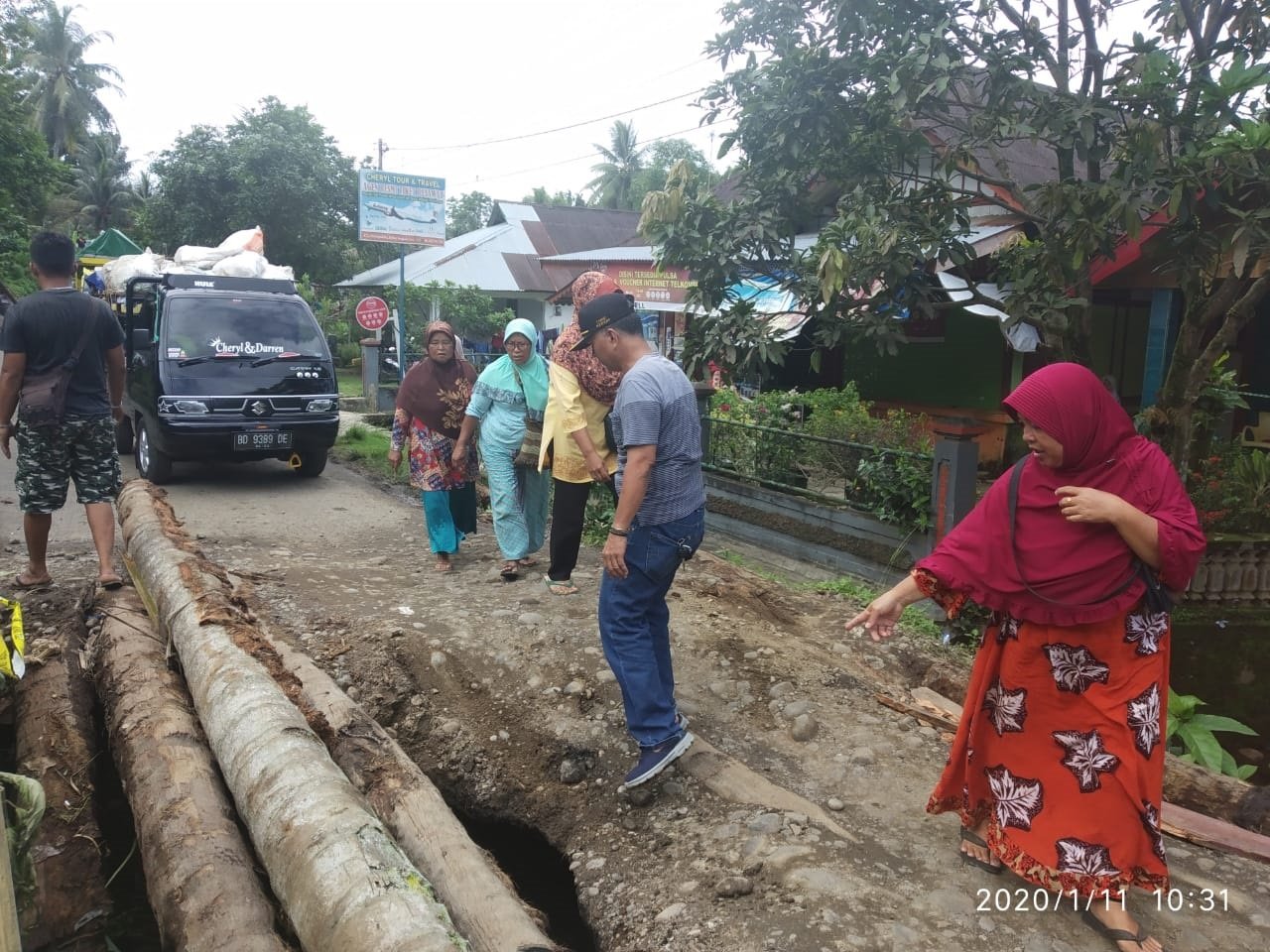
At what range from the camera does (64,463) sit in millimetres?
4641

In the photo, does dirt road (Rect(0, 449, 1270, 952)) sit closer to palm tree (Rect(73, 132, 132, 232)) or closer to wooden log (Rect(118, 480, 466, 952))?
wooden log (Rect(118, 480, 466, 952))

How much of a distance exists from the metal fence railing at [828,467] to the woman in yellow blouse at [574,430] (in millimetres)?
2325

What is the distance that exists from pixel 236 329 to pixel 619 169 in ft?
138

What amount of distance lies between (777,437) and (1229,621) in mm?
3435

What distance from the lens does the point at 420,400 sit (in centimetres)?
595

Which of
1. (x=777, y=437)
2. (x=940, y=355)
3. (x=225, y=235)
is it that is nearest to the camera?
(x=777, y=437)

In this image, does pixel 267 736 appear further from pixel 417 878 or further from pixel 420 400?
pixel 420 400

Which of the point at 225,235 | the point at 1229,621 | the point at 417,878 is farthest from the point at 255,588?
the point at 225,235

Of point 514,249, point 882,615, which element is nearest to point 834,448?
point 882,615

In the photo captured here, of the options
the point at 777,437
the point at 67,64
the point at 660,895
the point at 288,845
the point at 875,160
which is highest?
the point at 67,64

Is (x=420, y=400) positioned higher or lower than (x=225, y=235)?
lower

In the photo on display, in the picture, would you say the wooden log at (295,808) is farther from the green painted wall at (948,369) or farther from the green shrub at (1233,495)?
the green painted wall at (948,369)

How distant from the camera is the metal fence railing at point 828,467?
6.27 m

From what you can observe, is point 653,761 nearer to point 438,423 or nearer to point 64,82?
point 438,423
